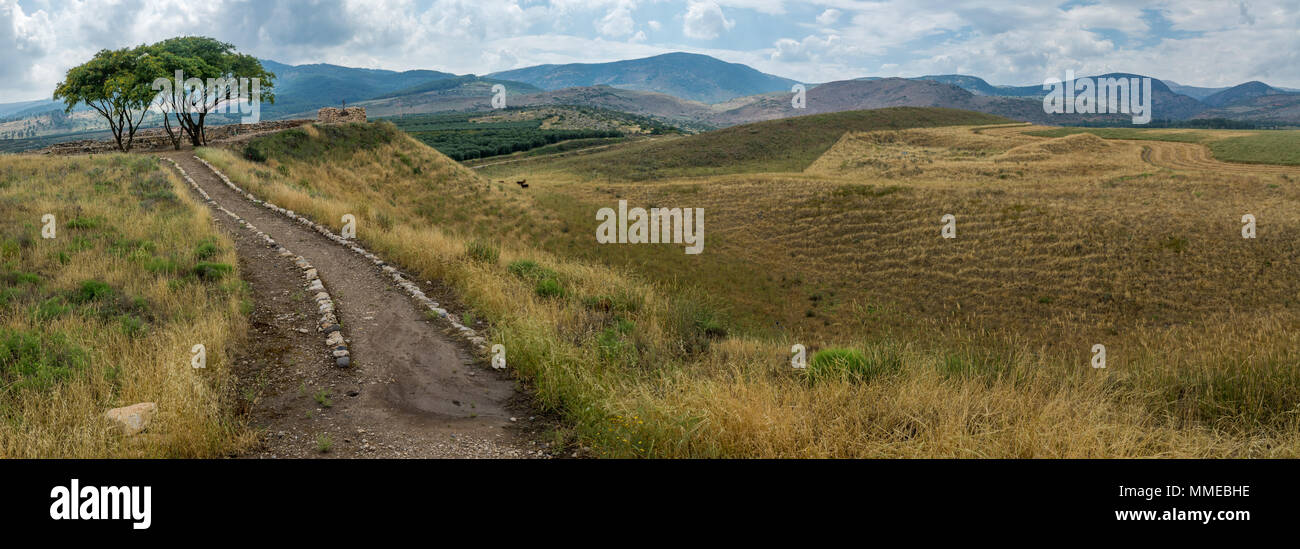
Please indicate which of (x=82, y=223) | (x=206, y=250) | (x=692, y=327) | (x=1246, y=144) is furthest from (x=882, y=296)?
(x=1246, y=144)

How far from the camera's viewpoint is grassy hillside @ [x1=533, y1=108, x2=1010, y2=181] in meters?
70.1

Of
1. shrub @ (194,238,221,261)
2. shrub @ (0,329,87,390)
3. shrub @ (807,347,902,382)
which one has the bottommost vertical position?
shrub @ (807,347,902,382)

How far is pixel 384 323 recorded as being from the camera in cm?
1000

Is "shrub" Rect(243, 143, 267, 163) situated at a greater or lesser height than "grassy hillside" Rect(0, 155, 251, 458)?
greater

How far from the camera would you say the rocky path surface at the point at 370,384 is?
5.75 m

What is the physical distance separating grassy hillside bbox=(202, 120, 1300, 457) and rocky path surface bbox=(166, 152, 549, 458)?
2.47 feet

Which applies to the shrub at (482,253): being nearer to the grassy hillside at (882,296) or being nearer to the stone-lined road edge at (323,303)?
the grassy hillside at (882,296)

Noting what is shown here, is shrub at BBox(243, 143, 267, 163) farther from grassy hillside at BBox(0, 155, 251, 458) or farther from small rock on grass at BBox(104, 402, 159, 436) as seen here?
small rock on grass at BBox(104, 402, 159, 436)

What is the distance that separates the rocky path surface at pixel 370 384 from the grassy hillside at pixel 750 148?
183ft

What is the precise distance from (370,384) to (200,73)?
3749 cm

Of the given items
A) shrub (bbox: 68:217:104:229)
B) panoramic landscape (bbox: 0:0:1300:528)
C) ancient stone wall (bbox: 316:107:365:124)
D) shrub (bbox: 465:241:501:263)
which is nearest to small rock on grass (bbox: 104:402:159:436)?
panoramic landscape (bbox: 0:0:1300:528)

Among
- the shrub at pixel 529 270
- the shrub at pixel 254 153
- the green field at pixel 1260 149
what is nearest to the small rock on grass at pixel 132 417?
the shrub at pixel 529 270

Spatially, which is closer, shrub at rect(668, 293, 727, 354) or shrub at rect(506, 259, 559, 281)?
shrub at rect(668, 293, 727, 354)
